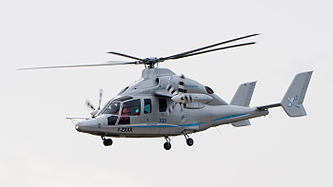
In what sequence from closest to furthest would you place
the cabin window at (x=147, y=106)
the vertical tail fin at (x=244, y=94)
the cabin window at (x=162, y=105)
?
the cabin window at (x=147, y=106) < the cabin window at (x=162, y=105) < the vertical tail fin at (x=244, y=94)

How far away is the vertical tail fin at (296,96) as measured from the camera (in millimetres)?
42469

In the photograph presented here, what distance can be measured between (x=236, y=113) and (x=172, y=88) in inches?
250

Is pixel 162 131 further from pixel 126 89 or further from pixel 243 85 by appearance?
pixel 243 85

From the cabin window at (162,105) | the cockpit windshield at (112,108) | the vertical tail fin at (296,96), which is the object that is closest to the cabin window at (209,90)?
the cabin window at (162,105)

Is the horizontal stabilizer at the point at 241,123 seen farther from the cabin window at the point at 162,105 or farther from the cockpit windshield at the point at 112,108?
the cockpit windshield at the point at 112,108

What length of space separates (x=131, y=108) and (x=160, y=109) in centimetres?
192

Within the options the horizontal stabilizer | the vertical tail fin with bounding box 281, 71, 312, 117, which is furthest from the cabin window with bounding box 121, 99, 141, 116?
the vertical tail fin with bounding box 281, 71, 312, 117

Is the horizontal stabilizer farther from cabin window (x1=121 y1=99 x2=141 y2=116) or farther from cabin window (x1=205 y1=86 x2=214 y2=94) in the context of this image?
cabin window (x1=121 y1=99 x2=141 y2=116)

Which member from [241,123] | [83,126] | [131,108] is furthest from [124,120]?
[241,123]

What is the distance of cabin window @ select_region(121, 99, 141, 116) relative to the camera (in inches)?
1451

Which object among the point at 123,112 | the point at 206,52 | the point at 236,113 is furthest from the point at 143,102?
the point at 236,113

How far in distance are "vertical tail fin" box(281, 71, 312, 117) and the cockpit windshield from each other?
11.5 m

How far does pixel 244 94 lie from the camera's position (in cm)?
4425

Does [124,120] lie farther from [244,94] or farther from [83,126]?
[244,94]
